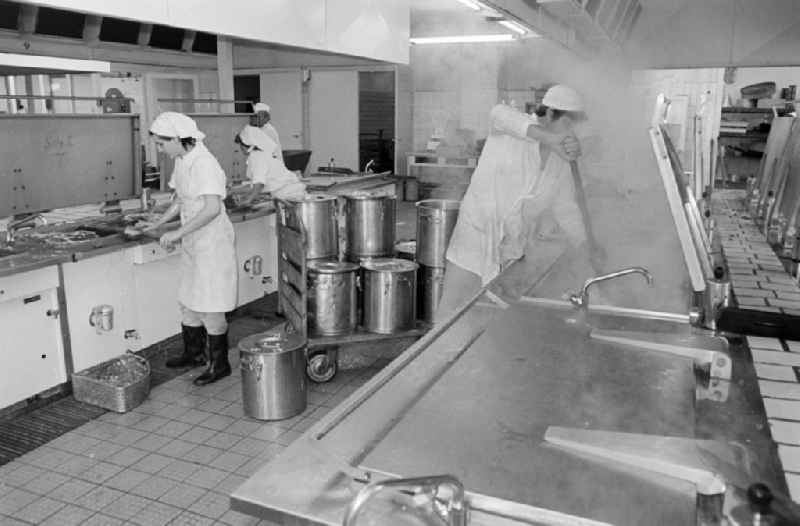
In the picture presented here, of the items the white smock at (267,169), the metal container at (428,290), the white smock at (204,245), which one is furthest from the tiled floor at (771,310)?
the white smock at (267,169)

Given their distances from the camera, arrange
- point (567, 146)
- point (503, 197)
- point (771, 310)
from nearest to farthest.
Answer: point (771, 310)
point (567, 146)
point (503, 197)

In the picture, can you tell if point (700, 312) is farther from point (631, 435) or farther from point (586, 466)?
point (586, 466)

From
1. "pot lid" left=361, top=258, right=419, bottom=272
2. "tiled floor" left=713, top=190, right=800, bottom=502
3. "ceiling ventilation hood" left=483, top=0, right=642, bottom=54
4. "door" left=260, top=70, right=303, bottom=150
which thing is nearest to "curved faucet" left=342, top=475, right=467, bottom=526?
"tiled floor" left=713, top=190, right=800, bottom=502

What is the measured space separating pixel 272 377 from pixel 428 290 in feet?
3.59

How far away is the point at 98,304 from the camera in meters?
3.34

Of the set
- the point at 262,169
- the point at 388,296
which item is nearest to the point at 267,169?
the point at 262,169

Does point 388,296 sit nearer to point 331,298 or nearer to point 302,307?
point 331,298

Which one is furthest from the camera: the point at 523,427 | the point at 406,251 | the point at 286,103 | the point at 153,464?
the point at 286,103

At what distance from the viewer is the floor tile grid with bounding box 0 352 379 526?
2320 millimetres

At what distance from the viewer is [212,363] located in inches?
137

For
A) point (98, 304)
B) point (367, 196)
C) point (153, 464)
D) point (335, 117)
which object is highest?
point (335, 117)

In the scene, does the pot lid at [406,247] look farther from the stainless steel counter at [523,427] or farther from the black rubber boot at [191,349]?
the stainless steel counter at [523,427]

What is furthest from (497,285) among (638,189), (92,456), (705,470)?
(638,189)

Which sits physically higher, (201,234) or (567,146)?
(567,146)
